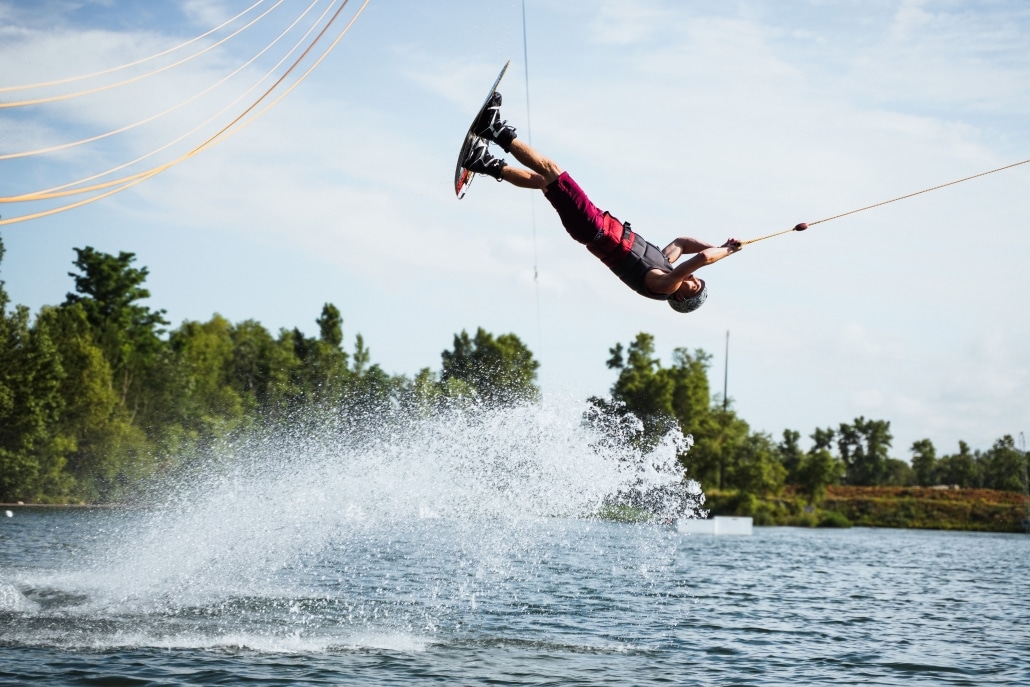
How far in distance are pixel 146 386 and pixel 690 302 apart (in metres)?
60.8

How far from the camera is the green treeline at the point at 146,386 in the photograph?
5194 cm

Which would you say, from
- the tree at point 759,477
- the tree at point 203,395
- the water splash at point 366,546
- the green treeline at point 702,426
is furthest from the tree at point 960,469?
the water splash at point 366,546

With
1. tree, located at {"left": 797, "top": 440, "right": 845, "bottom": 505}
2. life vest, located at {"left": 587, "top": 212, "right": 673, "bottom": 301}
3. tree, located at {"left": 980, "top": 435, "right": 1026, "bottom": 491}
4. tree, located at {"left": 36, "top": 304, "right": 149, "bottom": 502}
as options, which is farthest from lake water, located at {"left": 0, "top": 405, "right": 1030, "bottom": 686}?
tree, located at {"left": 980, "top": 435, "right": 1026, "bottom": 491}

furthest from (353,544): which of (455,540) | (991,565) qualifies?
(991,565)

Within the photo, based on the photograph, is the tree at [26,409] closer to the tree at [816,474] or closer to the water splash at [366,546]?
the water splash at [366,546]

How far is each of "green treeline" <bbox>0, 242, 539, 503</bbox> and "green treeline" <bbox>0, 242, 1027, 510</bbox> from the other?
10 cm

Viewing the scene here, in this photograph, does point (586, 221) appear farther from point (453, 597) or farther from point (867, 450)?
point (867, 450)

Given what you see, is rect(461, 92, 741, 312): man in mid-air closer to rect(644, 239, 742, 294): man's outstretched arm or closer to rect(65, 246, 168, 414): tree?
rect(644, 239, 742, 294): man's outstretched arm

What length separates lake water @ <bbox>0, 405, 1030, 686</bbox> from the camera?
519 inches

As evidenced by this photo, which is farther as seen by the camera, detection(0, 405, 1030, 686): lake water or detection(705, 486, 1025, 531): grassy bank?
detection(705, 486, 1025, 531): grassy bank

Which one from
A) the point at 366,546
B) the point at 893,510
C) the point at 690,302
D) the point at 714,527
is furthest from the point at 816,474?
the point at 690,302

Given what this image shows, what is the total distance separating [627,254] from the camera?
1016 centimetres

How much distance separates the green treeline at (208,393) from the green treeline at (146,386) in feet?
0.32

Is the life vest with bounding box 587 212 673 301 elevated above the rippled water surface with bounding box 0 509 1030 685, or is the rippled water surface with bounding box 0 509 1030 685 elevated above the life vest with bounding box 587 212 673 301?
the life vest with bounding box 587 212 673 301
